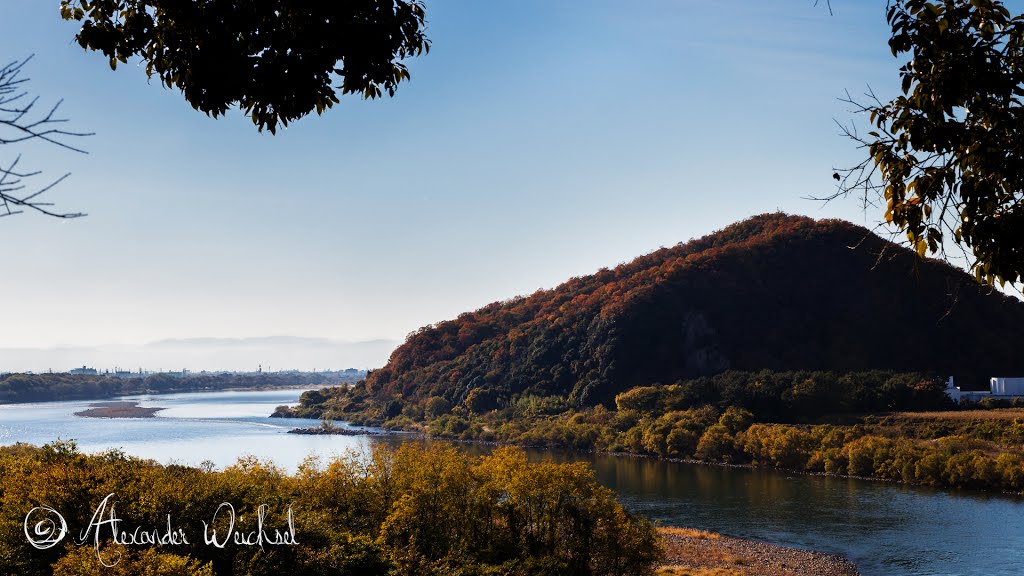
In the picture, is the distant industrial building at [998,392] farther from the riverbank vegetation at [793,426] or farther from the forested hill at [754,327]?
the forested hill at [754,327]

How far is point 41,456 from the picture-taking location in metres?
32.7

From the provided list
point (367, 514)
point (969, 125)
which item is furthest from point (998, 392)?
point (969, 125)

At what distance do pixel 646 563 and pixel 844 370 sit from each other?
92.1 metres

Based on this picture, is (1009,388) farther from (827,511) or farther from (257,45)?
(257,45)

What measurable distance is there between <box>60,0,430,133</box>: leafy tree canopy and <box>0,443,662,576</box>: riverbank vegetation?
15250 mm

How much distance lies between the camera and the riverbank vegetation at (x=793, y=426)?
6469 centimetres

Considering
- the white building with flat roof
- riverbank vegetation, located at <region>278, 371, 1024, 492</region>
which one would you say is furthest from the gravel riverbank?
the white building with flat roof

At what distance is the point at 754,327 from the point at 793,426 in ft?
154

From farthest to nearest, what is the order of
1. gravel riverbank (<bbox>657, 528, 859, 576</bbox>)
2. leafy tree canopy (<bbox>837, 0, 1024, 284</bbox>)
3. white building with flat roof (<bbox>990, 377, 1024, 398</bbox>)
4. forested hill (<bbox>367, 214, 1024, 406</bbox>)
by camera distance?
forested hill (<bbox>367, 214, 1024, 406</bbox>) < white building with flat roof (<bbox>990, 377, 1024, 398</bbox>) < gravel riverbank (<bbox>657, 528, 859, 576</bbox>) < leafy tree canopy (<bbox>837, 0, 1024, 284</bbox>)

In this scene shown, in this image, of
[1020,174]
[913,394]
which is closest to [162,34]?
[1020,174]

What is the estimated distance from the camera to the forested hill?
387 feet

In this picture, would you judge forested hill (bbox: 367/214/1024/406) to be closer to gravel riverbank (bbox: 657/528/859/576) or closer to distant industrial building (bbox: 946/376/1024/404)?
distant industrial building (bbox: 946/376/1024/404)

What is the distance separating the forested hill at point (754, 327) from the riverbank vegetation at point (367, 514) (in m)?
80.7

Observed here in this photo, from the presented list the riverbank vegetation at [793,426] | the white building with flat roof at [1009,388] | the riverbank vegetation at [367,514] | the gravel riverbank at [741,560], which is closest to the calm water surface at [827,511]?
the gravel riverbank at [741,560]
